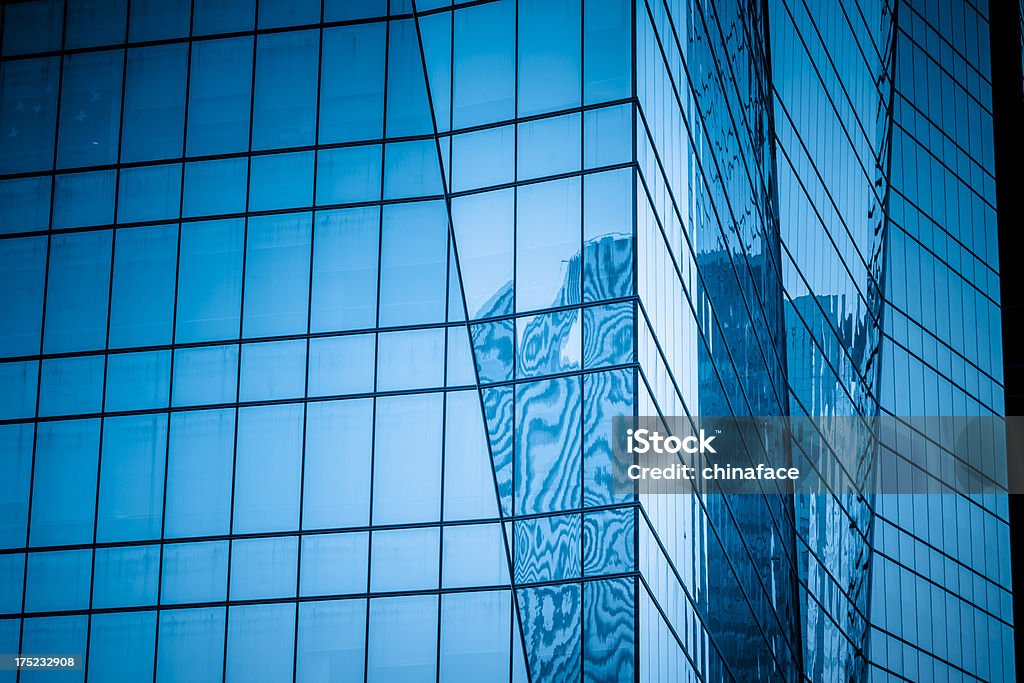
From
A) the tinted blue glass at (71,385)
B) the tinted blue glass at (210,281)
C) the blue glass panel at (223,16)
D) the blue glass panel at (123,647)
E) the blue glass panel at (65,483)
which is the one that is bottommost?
the blue glass panel at (123,647)

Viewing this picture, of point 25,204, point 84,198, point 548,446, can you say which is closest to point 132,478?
point 84,198

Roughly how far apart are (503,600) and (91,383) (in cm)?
1235

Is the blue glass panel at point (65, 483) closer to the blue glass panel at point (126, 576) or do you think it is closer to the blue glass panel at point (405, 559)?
the blue glass panel at point (126, 576)

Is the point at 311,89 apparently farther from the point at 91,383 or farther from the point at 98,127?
the point at 91,383

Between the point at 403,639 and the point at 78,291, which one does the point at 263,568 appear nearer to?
the point at 403,639

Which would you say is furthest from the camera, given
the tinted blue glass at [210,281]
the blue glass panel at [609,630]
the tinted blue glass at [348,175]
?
the tinted blue glass at [210,281]

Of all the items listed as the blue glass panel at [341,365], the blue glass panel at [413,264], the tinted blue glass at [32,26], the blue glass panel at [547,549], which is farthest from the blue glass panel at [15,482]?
the blue glass panel at [547,549]

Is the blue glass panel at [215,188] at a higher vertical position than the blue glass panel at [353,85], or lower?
lower

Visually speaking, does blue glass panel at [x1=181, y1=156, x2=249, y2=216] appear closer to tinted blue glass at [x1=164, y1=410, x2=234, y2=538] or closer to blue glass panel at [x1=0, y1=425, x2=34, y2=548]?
tinted blue glass at [x1=164, y1=410, x2=234, y2=538]

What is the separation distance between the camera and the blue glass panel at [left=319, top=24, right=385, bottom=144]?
1174 inches

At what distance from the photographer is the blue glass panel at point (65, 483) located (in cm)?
2895

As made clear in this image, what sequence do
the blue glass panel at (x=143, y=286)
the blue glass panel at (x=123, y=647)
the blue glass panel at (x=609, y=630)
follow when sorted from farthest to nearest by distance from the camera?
the blue glass panel at (x=143, y=286) < the blue glass panel at (x=123, y=647) < the blue glass panel at (x=609, y=630)

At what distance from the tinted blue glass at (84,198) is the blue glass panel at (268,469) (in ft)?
23.7

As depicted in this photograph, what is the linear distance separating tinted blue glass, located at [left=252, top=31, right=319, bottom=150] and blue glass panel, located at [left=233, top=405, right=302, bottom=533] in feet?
23.7
